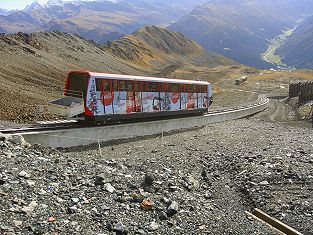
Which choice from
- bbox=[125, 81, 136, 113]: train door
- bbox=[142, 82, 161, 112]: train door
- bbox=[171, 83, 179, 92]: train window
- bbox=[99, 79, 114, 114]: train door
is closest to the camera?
bbox=[99, 79, 114, 114]: train door

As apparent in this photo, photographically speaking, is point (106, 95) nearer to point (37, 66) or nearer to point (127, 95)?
point (127, 95)

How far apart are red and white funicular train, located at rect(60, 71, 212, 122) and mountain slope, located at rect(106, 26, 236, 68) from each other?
76293mm

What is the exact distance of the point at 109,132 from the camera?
2534cm

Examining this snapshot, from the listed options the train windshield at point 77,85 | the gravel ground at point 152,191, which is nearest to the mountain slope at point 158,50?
the train windshield at point 77,85

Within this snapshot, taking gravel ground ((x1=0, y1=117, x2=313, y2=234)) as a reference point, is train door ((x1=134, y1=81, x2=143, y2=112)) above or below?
above

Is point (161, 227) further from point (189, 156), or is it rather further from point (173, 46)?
point (173, 46)

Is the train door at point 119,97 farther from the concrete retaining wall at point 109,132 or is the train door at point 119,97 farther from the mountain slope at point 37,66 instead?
the mountain slope at point 37,66

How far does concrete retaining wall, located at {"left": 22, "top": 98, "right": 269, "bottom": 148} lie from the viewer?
21.2 m

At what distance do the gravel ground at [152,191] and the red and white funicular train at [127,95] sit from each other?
12.0ft

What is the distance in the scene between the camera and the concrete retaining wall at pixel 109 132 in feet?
69.4

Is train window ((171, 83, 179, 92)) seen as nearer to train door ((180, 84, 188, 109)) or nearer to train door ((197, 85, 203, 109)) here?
train door ((180, 84, 188, 109))

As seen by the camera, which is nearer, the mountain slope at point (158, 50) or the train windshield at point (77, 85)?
the train windshield at point (77, 85)

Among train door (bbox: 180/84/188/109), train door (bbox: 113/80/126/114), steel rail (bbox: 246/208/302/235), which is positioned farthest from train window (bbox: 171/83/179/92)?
steel rail (bbox: 246/208/302/235)

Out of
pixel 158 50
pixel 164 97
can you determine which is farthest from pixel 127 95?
pixel 158 50
